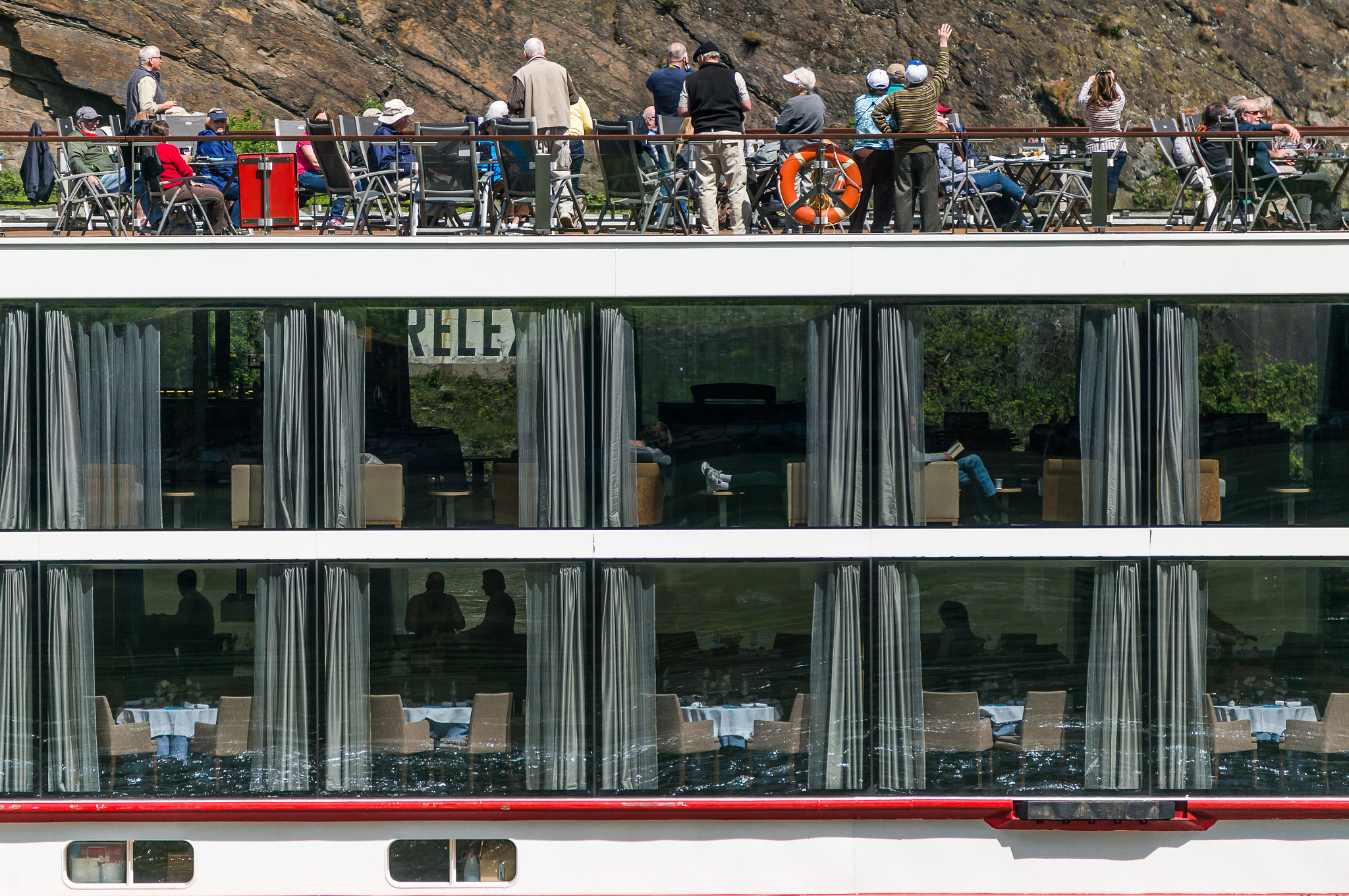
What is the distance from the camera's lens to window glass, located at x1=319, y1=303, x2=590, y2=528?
8906 mm

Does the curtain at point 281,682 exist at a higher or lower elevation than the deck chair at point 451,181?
lower

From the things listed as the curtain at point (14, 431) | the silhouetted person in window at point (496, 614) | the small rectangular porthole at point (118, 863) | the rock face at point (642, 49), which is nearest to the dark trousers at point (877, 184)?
the silhouetted person in window at point (496, 614)

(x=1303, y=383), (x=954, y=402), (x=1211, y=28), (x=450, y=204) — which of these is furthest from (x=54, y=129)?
(x=1211, y=28)

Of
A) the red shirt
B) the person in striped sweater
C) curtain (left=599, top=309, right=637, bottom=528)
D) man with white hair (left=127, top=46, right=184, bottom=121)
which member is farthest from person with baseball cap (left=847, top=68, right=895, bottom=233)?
man with white hair (left=127, top=46, right=184, bottom=121)

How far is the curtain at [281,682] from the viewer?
29.2ft

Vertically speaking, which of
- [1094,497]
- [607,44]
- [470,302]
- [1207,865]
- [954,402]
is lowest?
[1207,865]

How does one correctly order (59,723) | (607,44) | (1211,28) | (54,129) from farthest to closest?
(1211,28)
(607,44)
(54,129)
(59,723)

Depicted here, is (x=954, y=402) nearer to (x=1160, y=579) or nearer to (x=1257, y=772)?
(x=1160, y=579)

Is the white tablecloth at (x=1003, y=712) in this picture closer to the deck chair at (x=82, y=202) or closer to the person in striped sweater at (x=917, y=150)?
the person in striped sweater at (x=917, y=150)

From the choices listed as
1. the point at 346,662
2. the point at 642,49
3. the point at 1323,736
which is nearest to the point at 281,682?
the point at 346,662

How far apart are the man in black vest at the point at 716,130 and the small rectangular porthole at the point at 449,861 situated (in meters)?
4.36

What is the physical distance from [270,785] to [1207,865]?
19.9 ft

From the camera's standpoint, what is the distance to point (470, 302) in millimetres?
8883

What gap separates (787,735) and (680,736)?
689 millimetres
